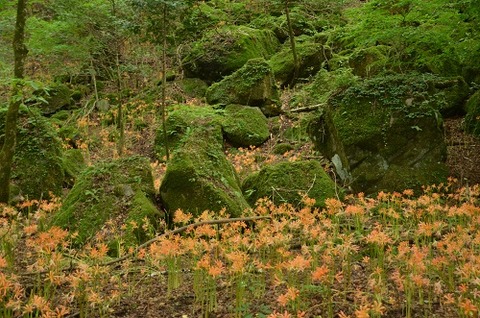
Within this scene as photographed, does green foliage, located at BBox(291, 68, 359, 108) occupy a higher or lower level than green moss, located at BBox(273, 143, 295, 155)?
higher

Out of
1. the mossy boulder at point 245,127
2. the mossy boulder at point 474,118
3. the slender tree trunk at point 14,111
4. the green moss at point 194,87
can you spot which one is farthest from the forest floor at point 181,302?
the green moss at point 194,87

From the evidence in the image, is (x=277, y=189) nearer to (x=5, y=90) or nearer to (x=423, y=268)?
(x=423, y=268)

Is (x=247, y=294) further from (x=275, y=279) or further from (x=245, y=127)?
(x=245, y=127)

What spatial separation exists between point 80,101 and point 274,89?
926 centimetres

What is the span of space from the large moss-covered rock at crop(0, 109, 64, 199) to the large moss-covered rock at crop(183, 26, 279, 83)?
762cm

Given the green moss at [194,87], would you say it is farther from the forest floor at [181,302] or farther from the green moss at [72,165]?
the forest floor at [181,302]

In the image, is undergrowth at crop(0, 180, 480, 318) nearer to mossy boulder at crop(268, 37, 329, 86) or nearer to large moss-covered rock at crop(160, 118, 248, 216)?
large moss-covered rock at crop(160, 118, 248, 216)

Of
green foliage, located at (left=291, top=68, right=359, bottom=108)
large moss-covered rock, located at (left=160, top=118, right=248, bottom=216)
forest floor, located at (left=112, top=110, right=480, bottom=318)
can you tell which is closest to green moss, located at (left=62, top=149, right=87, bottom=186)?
large moss-covered rock, located at (left=160, top=118, right=248, bottom=216)

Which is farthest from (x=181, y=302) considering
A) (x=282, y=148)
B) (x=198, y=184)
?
(x=282, y=148)

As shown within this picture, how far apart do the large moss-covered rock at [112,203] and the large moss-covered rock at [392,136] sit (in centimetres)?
380

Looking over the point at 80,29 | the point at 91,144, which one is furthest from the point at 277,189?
the point at 80,29

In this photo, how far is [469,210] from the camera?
4562mm

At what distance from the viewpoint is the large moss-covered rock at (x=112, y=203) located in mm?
5602

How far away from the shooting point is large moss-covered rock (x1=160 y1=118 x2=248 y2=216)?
238 inches
